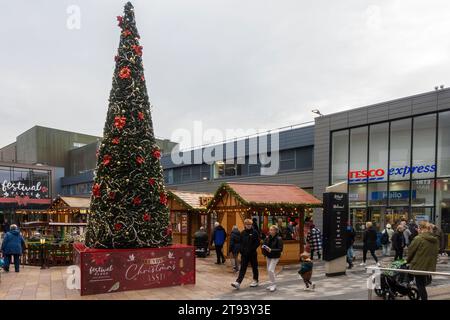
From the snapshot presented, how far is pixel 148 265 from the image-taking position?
9.61 m

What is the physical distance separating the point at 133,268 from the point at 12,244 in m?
5.37

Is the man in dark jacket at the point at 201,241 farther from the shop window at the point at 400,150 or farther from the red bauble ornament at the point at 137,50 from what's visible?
the shop window at the point at 400,150

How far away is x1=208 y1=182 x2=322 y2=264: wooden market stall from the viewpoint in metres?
14.7

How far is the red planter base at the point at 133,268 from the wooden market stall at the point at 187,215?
881 cm

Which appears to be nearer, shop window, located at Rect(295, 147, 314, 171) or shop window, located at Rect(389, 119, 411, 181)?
shop window, located at Rect(389, 119, 411, 181)

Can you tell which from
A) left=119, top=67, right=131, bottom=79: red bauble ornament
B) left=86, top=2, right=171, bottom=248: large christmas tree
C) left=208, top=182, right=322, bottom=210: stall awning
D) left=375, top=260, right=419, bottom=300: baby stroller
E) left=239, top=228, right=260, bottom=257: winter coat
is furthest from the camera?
left=208, top=182, right=322, bottom=210: stall awning

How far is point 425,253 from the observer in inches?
270

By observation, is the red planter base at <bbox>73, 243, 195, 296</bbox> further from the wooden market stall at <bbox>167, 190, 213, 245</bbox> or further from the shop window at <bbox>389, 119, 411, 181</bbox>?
the shop window at <bbox>389, 119, 411, 181</bbox>

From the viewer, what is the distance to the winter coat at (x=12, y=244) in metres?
12.4

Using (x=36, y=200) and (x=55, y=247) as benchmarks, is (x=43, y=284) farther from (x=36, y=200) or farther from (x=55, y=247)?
(x=36, y=200)

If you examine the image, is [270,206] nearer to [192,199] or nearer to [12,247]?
[192,199]

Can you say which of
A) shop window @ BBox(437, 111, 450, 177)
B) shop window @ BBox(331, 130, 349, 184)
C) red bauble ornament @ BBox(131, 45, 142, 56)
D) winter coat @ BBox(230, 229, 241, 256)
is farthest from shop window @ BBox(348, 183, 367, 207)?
red bauble ornament @ BBox(131, 45, 142, 56)
